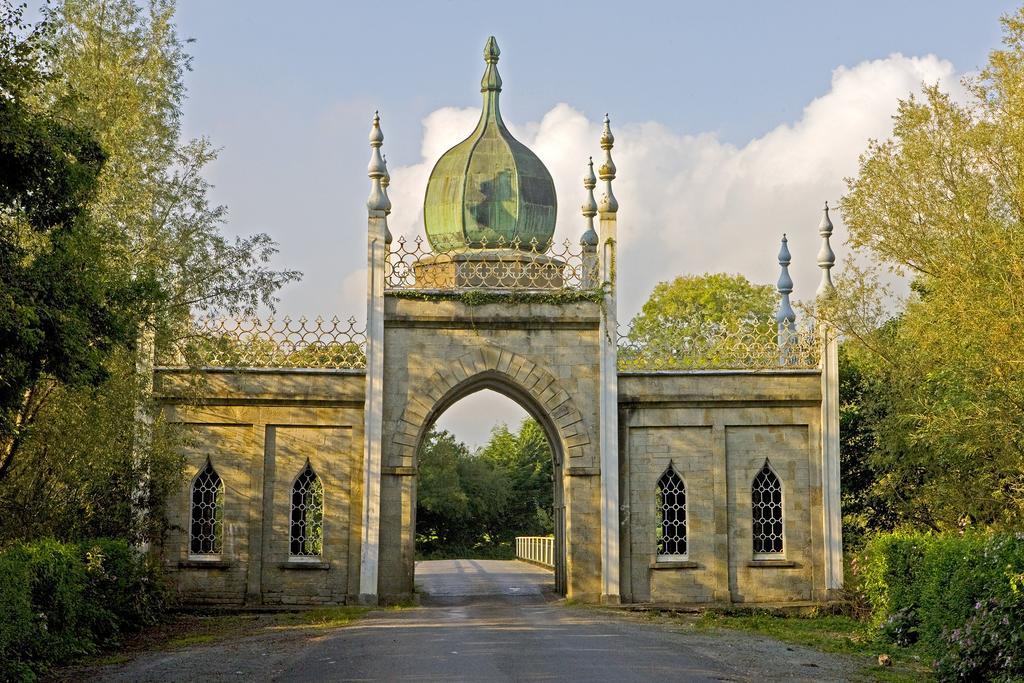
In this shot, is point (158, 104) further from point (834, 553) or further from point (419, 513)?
point (419, 513)

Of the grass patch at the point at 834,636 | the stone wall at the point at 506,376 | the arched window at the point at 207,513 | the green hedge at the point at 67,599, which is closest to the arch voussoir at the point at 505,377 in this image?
the stone wall at the point at 506,376

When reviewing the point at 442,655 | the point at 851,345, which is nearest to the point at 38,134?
the point at 442,655

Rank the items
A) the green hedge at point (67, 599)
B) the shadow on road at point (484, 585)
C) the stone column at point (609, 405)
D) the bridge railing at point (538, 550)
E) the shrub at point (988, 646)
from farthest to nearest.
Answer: the bridge railing at point (538, 550)
the shadow on road at point (484, 585)
the stone column at point (609, 405)
the green hedge at point (67, 599)
the shrub at point (988, 646)

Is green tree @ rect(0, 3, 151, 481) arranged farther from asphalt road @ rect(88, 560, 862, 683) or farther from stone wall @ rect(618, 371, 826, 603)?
stone wall @ rect(618, 371, 826, 603)

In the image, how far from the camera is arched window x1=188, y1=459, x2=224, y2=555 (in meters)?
19.7

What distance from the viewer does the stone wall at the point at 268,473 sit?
1941 centimetres

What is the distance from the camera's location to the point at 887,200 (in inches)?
778

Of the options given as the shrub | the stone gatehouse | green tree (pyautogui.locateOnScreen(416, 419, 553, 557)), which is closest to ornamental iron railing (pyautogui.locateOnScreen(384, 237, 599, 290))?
the stone gatehouse

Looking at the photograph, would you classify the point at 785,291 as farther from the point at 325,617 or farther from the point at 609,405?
the point at 325,617

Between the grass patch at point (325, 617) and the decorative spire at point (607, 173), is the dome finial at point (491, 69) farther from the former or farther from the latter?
the grass patch at point (325, 617)

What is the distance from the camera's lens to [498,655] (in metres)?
12.8

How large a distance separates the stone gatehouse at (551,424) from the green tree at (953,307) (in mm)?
1421

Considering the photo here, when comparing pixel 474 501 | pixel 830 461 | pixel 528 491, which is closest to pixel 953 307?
pixel 830 461

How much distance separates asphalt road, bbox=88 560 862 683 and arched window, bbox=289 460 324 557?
2168 millimetres
